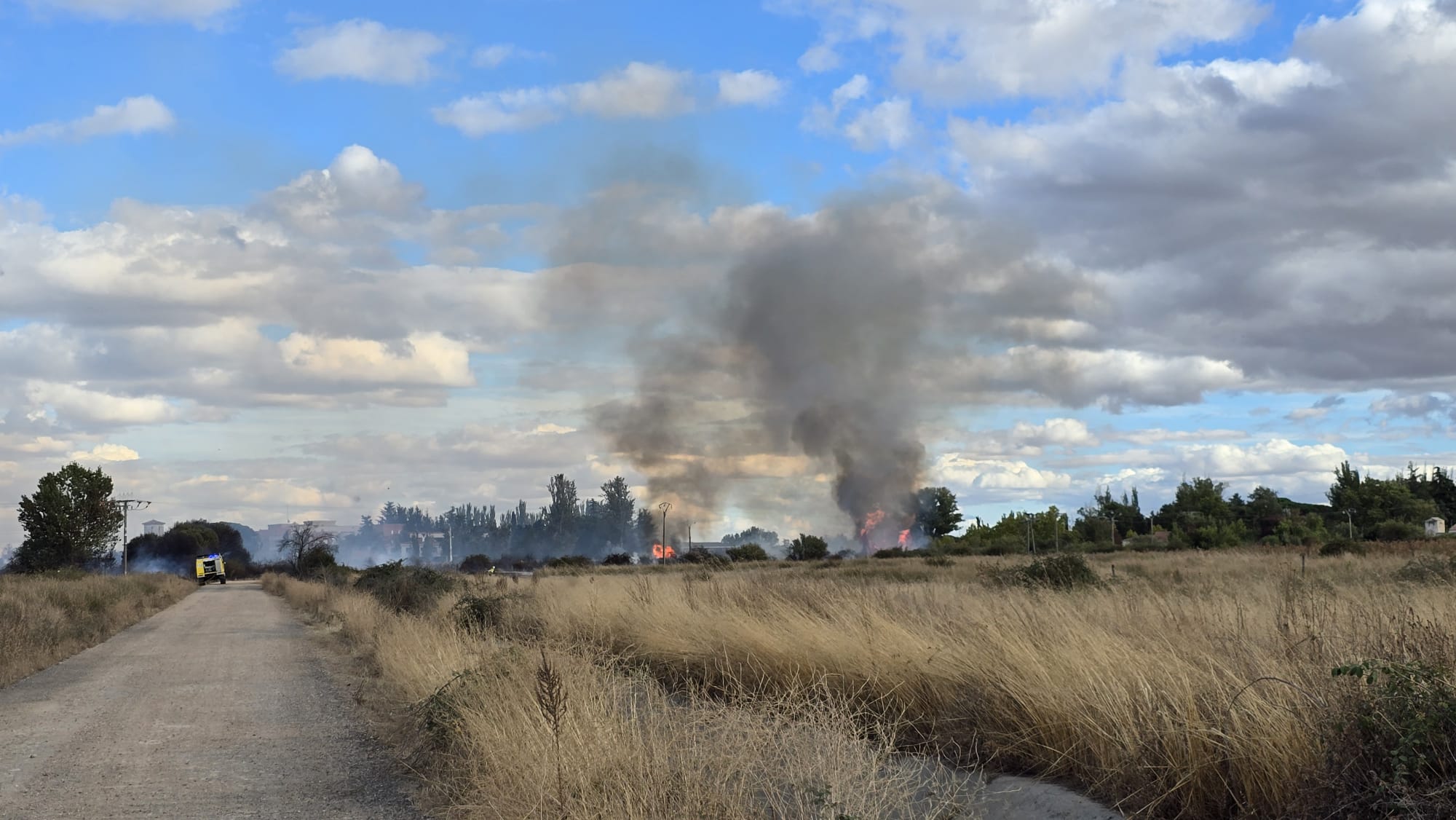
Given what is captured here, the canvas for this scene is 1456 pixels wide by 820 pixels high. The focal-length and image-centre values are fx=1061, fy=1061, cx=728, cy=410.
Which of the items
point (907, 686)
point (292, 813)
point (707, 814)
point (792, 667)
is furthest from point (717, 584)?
point (707, 814)

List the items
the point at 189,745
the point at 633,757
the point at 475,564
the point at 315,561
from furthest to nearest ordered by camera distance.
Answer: the point at 475,564 → the point at 315,561 → the point at 189,745 → the point at 633,757

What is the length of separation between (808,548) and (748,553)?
556 inches

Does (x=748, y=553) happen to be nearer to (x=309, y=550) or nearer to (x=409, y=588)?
(x=309, y=550)

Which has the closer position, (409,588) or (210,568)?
(409,588)

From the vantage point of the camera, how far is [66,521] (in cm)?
8119

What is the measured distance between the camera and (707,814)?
618 cm

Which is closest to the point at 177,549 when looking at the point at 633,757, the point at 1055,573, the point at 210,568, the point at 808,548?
the point at 210,568

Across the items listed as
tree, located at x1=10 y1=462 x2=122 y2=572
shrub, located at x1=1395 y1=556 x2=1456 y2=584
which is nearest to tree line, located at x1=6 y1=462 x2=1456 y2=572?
tree, located at x1=10 y1=462 x2=122 y2=572

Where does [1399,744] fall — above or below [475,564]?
above

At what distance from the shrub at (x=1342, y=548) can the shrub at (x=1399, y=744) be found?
4958cm

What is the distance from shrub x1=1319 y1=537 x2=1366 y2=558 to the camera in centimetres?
5035

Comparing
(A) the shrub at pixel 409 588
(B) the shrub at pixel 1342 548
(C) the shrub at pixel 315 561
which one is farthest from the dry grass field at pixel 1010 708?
(C) the shrub at pixel 315 561

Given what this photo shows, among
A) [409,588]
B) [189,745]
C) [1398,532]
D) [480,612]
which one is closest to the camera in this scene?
[189,745]

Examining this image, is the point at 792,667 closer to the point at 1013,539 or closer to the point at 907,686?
the point at 907,686
